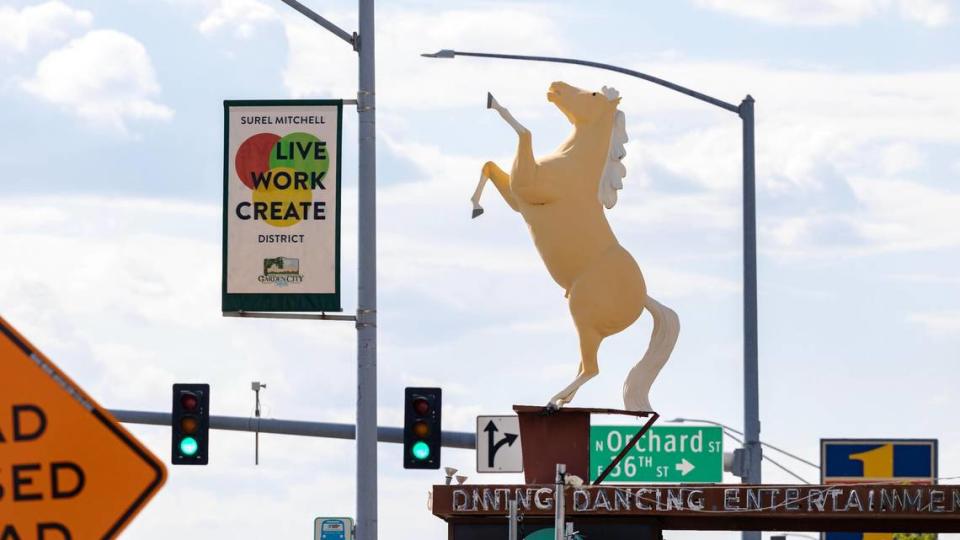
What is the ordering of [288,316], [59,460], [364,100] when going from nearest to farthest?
[59,460] → [364,100] → [288,316]

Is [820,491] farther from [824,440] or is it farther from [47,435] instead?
[47,435]

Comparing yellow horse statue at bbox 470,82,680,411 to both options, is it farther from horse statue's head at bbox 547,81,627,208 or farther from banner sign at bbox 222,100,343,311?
banner sign at bbox 222,100,343,311

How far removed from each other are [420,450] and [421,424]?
0.33 metres

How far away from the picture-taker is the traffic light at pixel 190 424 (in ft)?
91.5

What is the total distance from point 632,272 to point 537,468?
281 cm

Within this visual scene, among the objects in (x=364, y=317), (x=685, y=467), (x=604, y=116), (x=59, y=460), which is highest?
(x=604, y=116)

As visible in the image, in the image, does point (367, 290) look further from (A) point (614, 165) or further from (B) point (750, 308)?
(B) point (750, 308)

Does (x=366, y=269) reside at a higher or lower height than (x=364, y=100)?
lower

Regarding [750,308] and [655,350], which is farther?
[750,308]

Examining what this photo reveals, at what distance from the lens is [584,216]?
81.0ft

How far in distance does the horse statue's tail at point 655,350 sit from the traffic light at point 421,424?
8.14 ft

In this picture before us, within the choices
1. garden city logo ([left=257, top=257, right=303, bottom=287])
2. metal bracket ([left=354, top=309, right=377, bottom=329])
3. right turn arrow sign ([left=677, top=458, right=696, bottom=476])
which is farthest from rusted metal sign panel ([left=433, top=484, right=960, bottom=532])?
right turn arrow sign ([left=677, top=458, right=696, bottom=476])

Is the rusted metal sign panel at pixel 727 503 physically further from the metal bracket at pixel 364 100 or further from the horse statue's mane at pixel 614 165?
the metal bracket at pixel 364 100

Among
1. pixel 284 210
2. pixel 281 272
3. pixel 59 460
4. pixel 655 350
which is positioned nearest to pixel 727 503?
pixel 655 350
